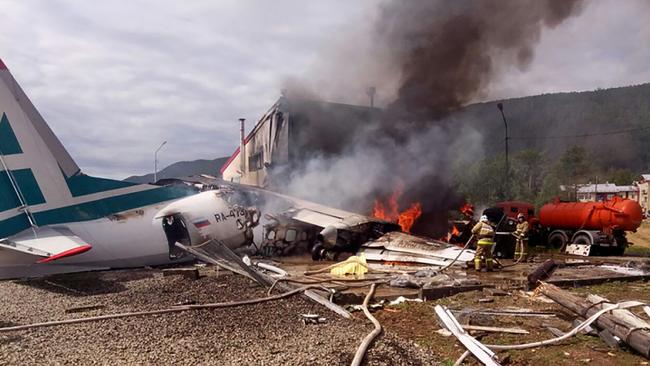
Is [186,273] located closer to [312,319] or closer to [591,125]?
[312,319]

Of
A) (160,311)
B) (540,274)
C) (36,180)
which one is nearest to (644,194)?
(540,274)

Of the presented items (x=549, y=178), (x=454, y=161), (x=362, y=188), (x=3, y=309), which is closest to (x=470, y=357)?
(x=3, y=309)

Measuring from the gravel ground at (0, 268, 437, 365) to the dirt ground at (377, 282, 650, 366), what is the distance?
53 cm

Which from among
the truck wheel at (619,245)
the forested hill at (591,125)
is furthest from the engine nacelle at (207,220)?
the forested hill at (591,125)

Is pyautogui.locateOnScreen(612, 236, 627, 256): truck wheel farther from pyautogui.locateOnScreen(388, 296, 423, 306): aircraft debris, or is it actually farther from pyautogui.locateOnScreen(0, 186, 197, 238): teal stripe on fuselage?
pyautogui.locateOnScreen(0, 186, 197, 238): teal stripe on fuselage

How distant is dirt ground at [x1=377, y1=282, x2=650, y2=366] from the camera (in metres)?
6.39

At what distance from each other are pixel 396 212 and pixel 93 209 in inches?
496

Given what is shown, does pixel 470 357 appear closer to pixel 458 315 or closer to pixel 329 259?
pixel 458 315

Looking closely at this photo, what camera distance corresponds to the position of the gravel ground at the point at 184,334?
20.1 feet

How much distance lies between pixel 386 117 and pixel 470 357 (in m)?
18.5

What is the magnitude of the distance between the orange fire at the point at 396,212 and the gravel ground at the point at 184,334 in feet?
37.4

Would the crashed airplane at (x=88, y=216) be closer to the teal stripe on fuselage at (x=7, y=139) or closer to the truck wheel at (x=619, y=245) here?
the teal stripe on fuselage at (x=7, y=139)

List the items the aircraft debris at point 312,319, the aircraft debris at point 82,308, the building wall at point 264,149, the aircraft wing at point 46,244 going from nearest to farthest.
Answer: the aircraft debris at point 312,319 < the aircraft debris at point 82,308 < the aircraft wing at point 46,244 < the building wall at point 264,149

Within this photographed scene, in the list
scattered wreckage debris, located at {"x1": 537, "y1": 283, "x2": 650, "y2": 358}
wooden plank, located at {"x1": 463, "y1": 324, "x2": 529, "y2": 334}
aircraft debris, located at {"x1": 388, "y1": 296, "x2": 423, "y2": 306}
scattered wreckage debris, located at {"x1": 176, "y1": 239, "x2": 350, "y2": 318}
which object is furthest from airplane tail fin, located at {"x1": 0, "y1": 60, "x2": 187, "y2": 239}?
scattered wreckage debris, located at {"x1": 537, "y1": 283, "x2": 650, "y2": 358}
